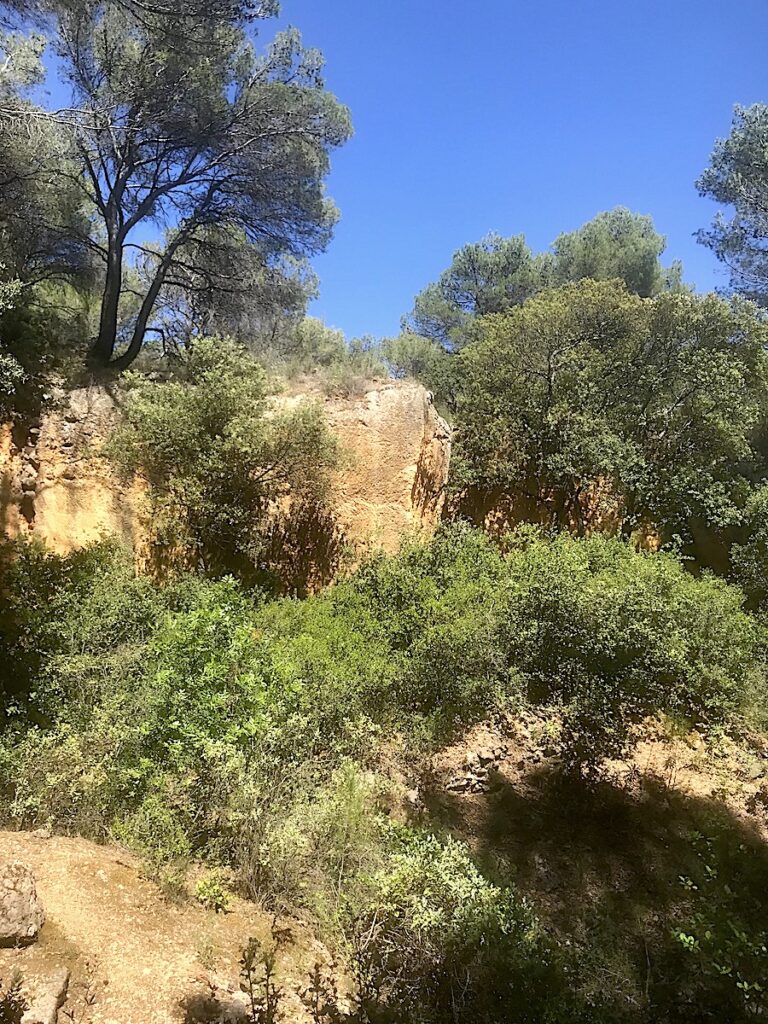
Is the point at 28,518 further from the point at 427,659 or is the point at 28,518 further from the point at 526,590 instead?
the point at 526,590

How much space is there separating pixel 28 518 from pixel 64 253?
258 inches

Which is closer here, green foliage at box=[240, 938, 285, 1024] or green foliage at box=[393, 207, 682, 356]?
green foliage at box=[240, 938, 285, 1024]

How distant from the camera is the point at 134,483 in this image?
32.4 feet

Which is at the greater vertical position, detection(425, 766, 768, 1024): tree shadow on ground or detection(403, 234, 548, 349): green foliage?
detection(403, 234, 548, 349): green foliage

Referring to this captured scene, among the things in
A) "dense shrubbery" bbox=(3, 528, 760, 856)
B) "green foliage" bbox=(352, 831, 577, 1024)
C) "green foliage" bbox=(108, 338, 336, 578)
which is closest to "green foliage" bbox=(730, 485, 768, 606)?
"dense shrubbery" bbox=(3, 528, 760, 856)

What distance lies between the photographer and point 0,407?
9.47 meters

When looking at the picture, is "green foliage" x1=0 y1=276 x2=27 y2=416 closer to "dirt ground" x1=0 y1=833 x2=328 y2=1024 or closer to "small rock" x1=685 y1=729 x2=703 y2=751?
"dirt ground" x1=0 y1=833 x2=328 y2=1024

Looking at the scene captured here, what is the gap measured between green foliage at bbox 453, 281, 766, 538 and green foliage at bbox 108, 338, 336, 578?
13.5 ft

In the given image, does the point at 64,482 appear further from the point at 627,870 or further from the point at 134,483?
the point at 627,870

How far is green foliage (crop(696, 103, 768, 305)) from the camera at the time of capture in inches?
555

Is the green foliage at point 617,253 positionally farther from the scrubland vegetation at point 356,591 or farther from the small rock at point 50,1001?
the small rock at point 50,1001

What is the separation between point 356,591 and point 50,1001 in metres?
6.28

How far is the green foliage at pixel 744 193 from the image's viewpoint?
46.3ft

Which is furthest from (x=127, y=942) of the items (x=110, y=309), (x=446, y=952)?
(x=110, y=309)
